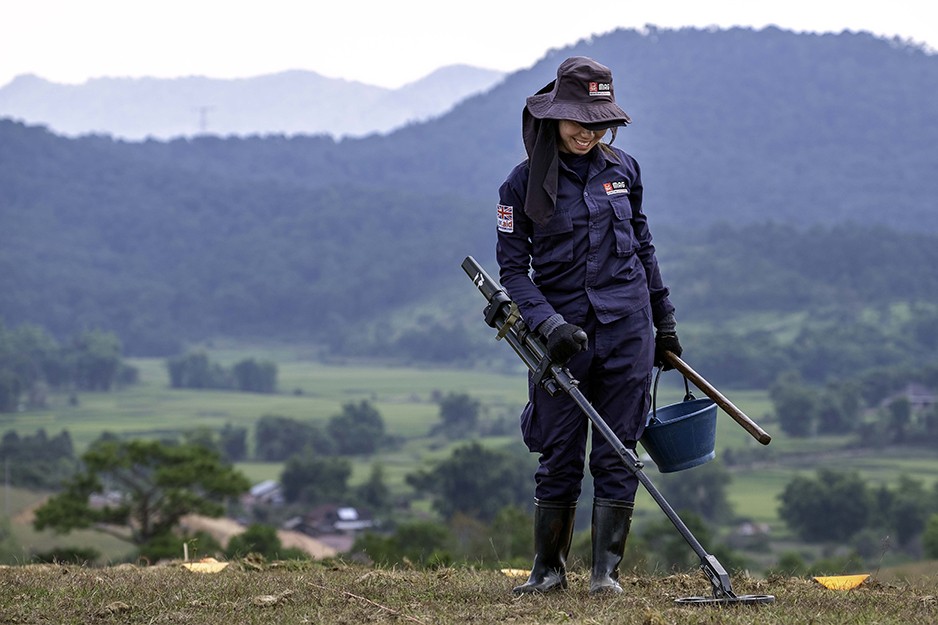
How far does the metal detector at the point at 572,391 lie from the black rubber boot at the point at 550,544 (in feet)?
1.45

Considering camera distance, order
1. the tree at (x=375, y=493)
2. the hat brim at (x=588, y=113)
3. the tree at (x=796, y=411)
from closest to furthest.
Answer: the hat brim at (x=588, y=113) < the tree at (x=375, y=493) < the tree at (x=796, y=411)

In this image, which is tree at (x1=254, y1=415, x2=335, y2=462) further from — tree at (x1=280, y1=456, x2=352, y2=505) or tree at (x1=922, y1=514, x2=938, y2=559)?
tree at (x1=922, y1=514, x2=938, y2=559)

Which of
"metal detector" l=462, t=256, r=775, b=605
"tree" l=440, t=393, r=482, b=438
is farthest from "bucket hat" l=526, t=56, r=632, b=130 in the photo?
"tree" l=440, t=393, r=482, b=438

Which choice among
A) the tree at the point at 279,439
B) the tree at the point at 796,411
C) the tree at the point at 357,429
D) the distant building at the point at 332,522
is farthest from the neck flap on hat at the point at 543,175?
the tree at the point at 796,411

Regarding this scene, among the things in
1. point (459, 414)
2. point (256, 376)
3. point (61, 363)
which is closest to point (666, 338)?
point (459, 414)

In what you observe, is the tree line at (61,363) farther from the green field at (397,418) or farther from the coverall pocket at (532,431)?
the coverall pocket at (532,431)

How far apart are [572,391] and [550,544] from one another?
787 mm

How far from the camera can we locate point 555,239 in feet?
18.6

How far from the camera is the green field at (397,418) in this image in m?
72.6

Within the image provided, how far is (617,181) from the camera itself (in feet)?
18.7

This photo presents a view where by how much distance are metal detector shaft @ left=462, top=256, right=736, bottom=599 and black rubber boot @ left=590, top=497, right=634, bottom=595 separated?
0.23 metres

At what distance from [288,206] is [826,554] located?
137676 millimetres

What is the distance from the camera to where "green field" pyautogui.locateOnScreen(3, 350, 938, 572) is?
72.6 metres

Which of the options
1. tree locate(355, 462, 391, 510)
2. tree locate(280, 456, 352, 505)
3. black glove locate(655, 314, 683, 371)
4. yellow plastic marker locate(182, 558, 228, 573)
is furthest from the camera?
tree locate(280, 456, 352, 505)
